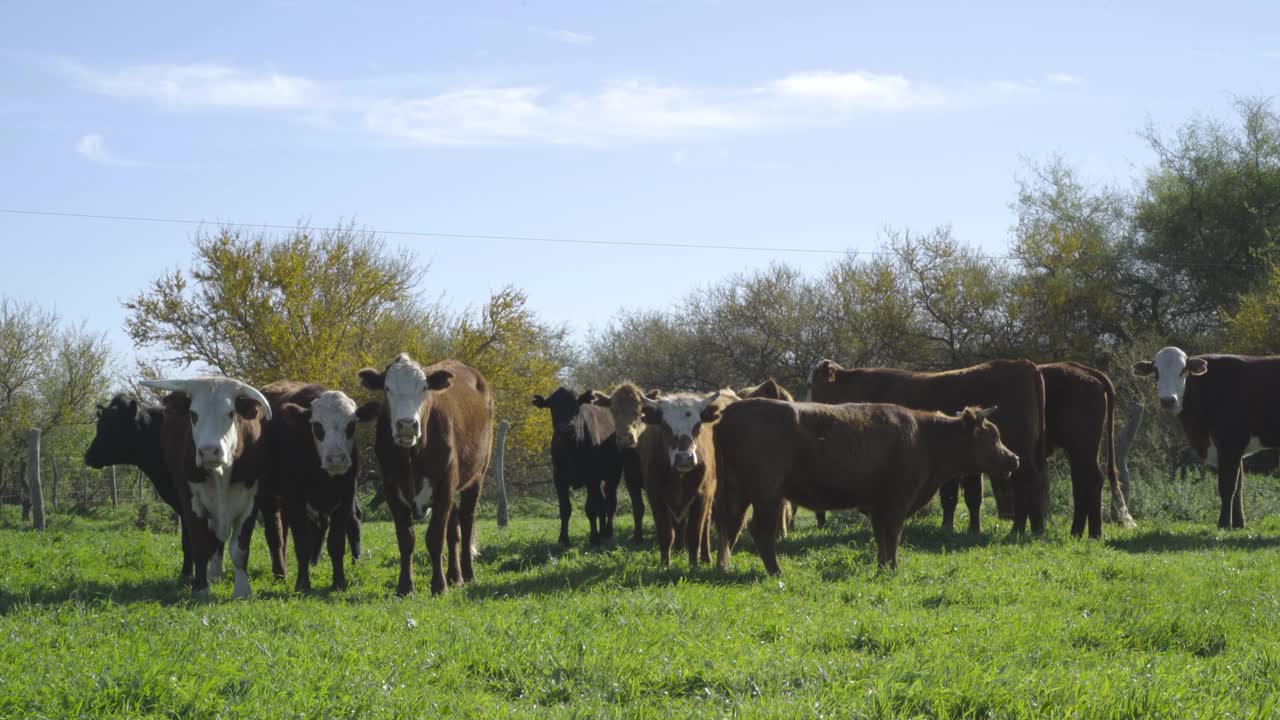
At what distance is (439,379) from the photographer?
10312mm

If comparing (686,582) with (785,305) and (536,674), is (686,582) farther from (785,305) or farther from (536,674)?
(785,305)

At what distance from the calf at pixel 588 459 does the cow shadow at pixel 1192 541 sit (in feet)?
19.5

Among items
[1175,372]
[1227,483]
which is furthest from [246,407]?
[1227,483]

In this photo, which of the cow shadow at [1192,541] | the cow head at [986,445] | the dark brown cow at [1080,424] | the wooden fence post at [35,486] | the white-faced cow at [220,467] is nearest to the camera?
the white-faced cow at [220,467]

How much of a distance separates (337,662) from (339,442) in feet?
12.9

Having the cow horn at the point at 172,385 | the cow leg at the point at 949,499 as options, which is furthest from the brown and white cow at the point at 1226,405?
the cow horn at the point at 172,385

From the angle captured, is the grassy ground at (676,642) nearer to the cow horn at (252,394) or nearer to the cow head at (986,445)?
the cow head at (986,445)

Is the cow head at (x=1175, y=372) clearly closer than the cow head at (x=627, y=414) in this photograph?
No

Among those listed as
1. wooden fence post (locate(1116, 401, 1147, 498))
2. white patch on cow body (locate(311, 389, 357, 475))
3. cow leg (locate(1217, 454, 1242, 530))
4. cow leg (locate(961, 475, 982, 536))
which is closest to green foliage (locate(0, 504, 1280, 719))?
white patch on cow body (locate(311, 389, 357, 475))

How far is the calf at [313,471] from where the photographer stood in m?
10.1

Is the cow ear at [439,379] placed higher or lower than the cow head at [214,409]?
higher

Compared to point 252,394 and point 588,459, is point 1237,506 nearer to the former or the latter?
point 588,459

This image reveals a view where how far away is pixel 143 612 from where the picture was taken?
26.2 ft

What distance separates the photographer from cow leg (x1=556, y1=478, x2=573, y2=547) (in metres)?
14.5
